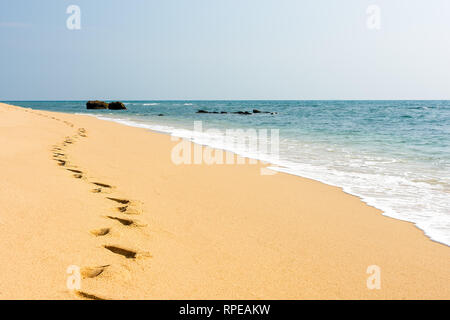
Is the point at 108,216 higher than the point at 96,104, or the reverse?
the point at 96,104

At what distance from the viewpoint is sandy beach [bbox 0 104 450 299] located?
235 centimetres

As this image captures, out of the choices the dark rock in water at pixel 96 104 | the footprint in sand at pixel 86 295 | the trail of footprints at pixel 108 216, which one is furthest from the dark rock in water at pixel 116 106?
the footprint in sand at pixel 86 295

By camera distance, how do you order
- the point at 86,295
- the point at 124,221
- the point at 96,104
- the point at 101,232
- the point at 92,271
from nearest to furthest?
1. the point at 86,295
2. the point at 92,271
3. the point at 101,232
4. the point at 124,221
5. the point at 96,104

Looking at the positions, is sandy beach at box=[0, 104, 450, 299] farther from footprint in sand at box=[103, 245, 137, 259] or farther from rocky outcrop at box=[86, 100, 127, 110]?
rocky outcrop at box=[86, 100, 127, 110]

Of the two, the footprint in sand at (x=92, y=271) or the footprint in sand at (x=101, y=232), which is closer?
the footprint in sand at (x=92, y=271)

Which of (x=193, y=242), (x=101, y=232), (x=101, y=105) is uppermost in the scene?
(x=101, y=105)

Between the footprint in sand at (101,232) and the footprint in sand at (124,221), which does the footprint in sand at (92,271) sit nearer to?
the footprint in sand at (101,232)

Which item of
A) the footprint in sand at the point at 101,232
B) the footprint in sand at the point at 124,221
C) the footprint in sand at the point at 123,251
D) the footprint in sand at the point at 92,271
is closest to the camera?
the footprint in sand at the point at 92,271

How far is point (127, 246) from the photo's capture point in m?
2.85

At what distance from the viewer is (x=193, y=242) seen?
10.4 feet

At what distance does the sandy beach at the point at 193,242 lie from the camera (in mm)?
2354

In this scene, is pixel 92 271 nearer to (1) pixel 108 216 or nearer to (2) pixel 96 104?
(1) pixel 108 216

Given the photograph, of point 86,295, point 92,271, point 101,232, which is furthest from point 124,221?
point 86,295

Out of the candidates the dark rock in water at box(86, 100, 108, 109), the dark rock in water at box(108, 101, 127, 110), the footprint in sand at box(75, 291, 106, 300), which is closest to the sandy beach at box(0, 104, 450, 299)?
the footprint in sand at box(75, 291, 106, 300)
